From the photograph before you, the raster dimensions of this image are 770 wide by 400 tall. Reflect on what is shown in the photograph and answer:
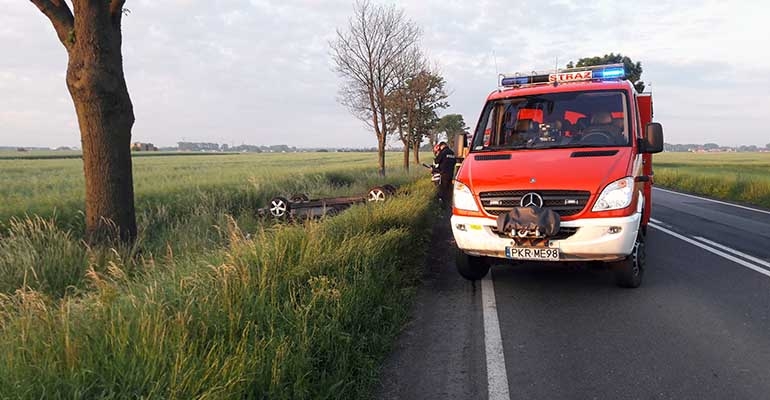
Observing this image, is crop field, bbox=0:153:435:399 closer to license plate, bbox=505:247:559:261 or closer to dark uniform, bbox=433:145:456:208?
license plate, bbox=505:247:559:261

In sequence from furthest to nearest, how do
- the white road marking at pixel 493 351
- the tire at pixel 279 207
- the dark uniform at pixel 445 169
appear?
1. the dark uniform at pixel 445 169
2. the tire at pixel 279 207
3. the white road marking at pixel 493 351

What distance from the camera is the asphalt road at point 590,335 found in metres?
3.49

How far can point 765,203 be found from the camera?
15.4 m

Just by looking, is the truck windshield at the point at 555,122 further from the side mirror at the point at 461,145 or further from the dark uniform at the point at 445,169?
the dark uniform at the point at 445,169

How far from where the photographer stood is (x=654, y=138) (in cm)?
589

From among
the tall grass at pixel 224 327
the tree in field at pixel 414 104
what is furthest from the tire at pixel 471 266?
the tree in field at pixel 414 104

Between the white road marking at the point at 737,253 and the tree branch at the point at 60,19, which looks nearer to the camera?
the tree branch at the point at 60,19

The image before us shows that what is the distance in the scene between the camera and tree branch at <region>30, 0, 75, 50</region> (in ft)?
19.6

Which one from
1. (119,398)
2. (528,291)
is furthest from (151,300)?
(528,291)

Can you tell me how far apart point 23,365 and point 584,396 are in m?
3.32

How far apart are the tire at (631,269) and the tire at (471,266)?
1.45m

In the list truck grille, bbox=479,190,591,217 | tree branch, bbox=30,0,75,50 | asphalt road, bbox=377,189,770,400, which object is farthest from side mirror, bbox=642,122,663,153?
tree branch, bbox=30,0,75,50

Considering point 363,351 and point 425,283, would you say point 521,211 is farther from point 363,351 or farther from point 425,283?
point 363,351

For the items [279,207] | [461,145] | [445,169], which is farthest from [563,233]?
[445,169]
